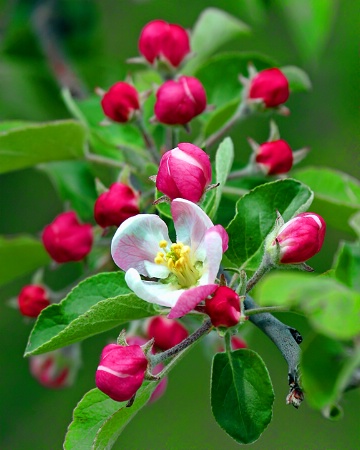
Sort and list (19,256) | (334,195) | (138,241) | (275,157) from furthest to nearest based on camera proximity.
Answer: (19,256), (334,195), (275,157), (138,241)

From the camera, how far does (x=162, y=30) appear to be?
187 cm

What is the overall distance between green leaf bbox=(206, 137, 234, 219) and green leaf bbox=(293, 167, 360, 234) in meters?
0.35

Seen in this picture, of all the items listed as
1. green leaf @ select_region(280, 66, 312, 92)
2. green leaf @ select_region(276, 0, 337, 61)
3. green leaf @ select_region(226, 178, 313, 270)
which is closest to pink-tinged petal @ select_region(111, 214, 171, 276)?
green leaf @ select_region(226, 178, 313, 270)

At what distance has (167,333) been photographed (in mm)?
1993

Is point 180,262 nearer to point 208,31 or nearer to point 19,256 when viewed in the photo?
point 19,256

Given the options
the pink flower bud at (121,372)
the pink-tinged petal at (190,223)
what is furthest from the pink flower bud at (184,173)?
the pink flower bud at (121,372)

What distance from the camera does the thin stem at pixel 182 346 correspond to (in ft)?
4.38

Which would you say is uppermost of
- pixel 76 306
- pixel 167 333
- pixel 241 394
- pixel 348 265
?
pixel 348 265

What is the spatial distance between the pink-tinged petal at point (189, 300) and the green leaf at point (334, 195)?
2.08ft

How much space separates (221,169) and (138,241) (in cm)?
21

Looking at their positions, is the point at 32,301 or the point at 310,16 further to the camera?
the point at 310,16

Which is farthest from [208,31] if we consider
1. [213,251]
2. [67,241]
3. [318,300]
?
[318,300]

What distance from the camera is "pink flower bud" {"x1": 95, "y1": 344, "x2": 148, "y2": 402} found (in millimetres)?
1293

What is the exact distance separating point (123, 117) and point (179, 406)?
2.24 m
